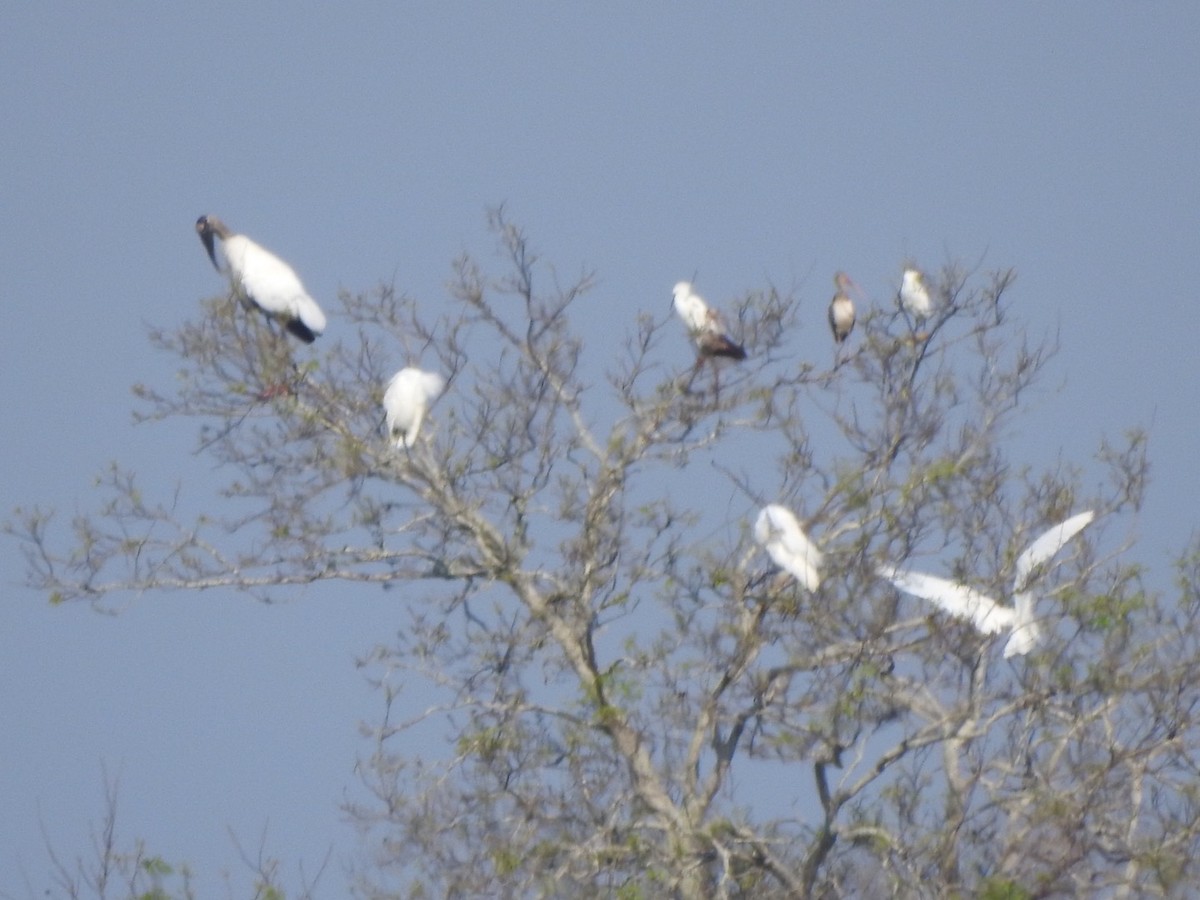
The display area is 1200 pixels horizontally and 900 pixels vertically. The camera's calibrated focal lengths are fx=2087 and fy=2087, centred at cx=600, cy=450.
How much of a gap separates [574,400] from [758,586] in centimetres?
141

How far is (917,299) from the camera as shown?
1002cm

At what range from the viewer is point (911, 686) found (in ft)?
30.5

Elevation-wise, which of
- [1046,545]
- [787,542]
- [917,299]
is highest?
[917,299]

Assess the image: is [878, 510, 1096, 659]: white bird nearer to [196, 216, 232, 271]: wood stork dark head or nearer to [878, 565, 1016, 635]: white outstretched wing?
[878, 565, 1016, 635]: white outstretched wing

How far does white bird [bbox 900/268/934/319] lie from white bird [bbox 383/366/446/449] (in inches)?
89.1

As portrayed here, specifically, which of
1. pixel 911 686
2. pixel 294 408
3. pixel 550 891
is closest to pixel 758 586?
pixel 911 686

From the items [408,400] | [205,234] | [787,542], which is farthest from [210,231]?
[787,542]

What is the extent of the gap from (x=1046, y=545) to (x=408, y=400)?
3063 mm

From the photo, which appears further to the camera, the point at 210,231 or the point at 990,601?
the point at 210,231

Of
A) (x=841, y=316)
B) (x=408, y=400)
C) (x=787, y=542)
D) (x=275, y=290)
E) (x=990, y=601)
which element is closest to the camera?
(x=990, y=601)

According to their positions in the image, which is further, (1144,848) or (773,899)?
(773,899)

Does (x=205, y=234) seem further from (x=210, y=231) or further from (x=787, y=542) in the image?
(x=787, y=542)

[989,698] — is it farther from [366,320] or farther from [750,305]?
[366,320]

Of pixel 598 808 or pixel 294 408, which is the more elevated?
pixel 294 408
